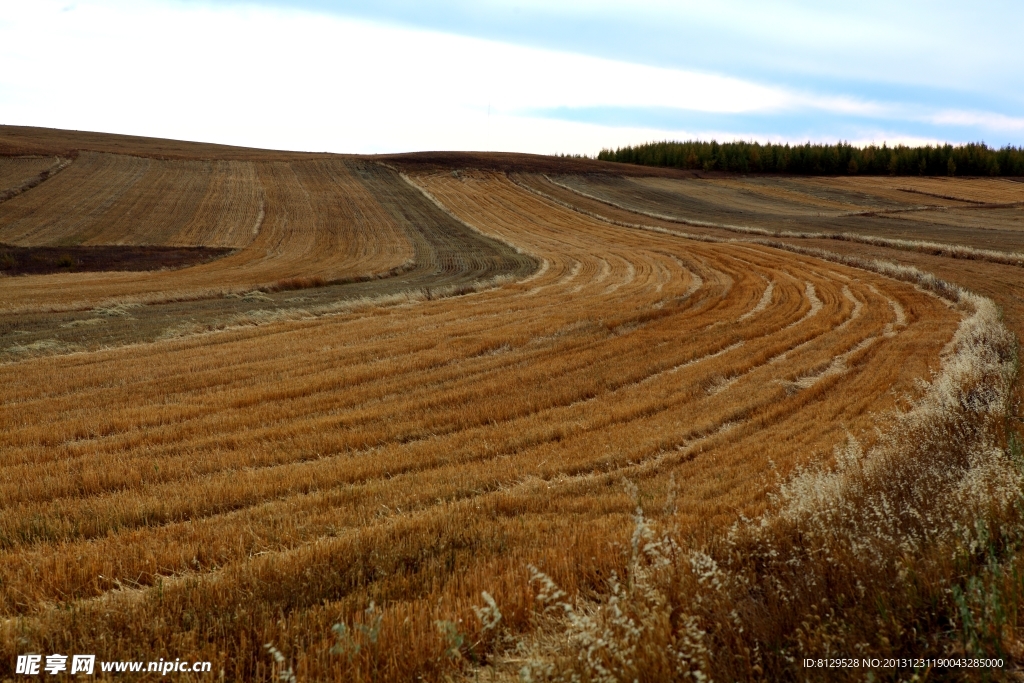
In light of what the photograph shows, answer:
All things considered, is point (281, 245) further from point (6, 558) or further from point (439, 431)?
point (6, 558)

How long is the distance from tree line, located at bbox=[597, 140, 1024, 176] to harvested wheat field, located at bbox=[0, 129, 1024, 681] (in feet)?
221

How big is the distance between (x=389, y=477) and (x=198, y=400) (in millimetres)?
4847

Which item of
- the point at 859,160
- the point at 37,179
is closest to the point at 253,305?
the point at 37,179

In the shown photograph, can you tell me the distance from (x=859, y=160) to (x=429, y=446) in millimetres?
93661

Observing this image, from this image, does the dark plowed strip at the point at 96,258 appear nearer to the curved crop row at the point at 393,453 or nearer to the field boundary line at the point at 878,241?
the curved crop row at the point at 393,453

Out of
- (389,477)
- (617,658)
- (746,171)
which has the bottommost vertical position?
(389,477)

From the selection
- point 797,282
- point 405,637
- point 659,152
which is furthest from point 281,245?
point 659,152

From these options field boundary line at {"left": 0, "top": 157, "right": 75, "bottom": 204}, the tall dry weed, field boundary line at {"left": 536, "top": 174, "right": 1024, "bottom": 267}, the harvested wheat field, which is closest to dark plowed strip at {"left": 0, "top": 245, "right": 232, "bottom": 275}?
the harvested wheat field

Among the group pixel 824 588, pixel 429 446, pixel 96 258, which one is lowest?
pixel 429 446

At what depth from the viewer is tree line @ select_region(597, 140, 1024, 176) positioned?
84.2 m

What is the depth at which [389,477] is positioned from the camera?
25.7 ft

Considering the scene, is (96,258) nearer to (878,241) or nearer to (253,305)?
(253,305)

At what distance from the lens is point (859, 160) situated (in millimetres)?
87875

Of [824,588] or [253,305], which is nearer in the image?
[824,588]
